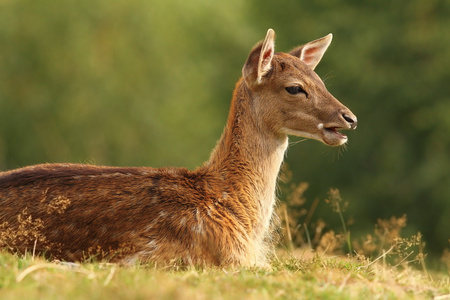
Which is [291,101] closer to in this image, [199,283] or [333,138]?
[333,138]

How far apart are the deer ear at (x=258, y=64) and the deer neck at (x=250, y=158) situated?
168 millimetres

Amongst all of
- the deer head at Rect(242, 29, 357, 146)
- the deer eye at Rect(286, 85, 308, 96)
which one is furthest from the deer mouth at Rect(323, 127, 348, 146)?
the deer eye at Rect(286, 85, 308, 96)

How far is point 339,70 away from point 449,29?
3633 mm

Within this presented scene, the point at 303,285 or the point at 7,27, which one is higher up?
the point at 7,27

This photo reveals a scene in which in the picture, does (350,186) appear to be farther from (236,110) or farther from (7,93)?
(236,110)

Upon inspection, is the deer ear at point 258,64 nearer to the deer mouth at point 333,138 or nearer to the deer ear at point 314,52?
the deer mouth at point 333,138

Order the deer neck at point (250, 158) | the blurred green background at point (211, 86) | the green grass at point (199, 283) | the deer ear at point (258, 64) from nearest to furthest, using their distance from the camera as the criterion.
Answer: the green grass at point (199, 283), the deer neck at point (250, 158), the deer ear at point (258, 64), the blurred green background at point (211, 86)

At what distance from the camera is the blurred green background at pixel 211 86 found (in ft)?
72.4

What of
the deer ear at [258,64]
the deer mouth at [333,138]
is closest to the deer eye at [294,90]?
the deer ear at [258,64]

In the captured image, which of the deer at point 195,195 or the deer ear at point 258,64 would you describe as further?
the deer ear at point 258,64

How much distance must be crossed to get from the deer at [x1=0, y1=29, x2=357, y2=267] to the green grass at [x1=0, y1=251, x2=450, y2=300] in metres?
0.33

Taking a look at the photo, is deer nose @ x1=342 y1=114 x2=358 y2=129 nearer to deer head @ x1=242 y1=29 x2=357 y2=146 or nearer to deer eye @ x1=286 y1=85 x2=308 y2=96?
deer head @ x1=242 y1=29 x2=357 y2=146

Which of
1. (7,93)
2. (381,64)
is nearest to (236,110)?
(381,64)

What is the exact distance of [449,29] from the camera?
72.2 ft
